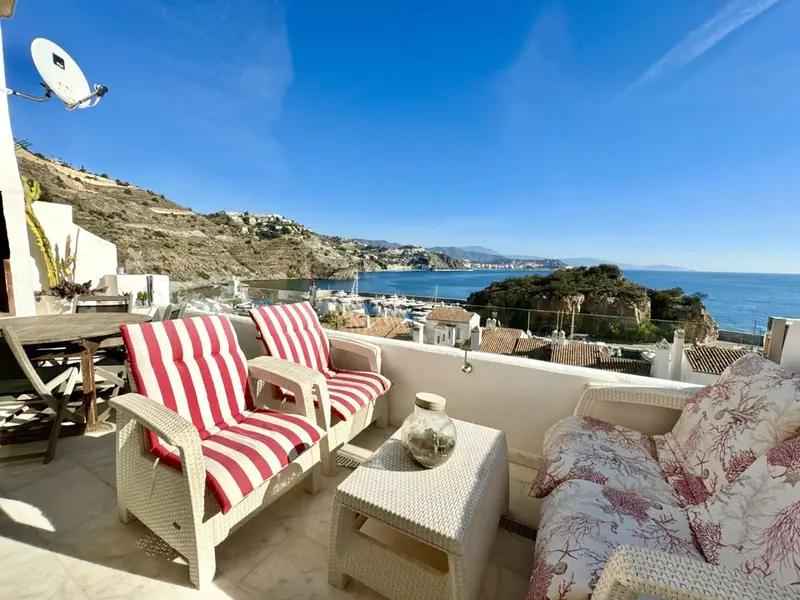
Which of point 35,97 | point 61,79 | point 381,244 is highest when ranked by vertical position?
point 381,244

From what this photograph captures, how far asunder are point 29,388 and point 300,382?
6.38 ft

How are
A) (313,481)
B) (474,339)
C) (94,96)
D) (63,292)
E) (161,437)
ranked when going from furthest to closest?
1. (63,292)
2. (94,96)
3. (474,339)
4. (313,481)
5. (161,437)

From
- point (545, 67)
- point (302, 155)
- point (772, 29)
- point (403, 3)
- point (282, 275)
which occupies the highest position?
point (302, 155)

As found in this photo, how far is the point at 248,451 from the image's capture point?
1.49 metres

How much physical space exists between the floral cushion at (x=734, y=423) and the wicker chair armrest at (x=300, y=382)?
171 centimetres

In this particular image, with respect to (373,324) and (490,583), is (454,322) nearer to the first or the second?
(373,324)

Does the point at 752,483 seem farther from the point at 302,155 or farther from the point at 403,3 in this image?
the point at 302,155

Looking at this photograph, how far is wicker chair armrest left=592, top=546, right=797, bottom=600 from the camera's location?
25.6 inches

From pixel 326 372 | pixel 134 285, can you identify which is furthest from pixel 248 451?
pixel 134 285

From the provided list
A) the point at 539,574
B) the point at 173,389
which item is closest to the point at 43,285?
the point at 173,389

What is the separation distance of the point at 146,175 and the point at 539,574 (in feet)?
125

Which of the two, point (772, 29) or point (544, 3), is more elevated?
point (544, 3)

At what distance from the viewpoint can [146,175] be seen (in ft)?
95.7

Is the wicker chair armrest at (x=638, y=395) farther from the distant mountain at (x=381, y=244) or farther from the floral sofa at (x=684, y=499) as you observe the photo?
the distant mountain at (x=381, y=244)
